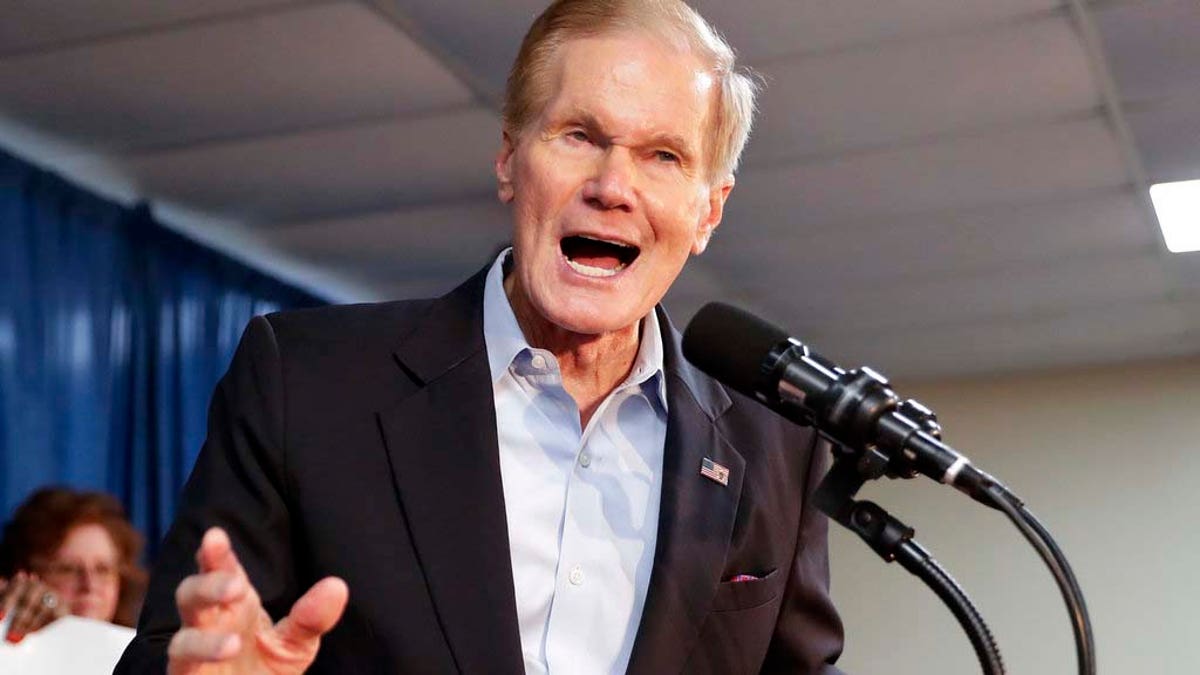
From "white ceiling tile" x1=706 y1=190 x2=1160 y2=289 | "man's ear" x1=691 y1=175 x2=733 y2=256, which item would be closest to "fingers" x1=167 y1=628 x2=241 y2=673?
Answer: "man's ear" x1=691 y1=175 x2=733 y2=256

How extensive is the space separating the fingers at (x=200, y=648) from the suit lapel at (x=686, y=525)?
1.51 feet

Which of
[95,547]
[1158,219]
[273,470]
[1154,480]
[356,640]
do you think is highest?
[1158,219]

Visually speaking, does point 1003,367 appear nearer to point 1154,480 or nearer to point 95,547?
point 1154,480

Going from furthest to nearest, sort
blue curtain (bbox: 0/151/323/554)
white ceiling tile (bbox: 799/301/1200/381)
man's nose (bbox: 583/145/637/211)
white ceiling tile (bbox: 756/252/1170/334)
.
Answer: white ceiling tile (bbox: 799/301/1200/381) < white ceiling tile (bbox: 756/252/1170/334) < blue curtain (bbox: 0/151/323/554) < man's nose (bbox: 583/145/637/211)

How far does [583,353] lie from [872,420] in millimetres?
503

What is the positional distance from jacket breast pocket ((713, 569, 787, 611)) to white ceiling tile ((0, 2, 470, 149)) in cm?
228

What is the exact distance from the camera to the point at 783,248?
5234mm

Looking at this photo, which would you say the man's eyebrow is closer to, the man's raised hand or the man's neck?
the man's neck

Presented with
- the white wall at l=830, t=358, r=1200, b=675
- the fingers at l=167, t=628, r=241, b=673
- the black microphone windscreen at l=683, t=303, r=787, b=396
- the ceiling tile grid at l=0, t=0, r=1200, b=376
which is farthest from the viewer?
the white wall at l=830, t=358, r=1200, b=675

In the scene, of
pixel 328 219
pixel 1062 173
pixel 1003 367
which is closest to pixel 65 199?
pixel 328 219

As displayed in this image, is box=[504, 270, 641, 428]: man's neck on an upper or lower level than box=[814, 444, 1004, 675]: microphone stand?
upper

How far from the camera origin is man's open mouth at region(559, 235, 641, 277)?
1.48 meters

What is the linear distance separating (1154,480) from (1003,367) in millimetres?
811

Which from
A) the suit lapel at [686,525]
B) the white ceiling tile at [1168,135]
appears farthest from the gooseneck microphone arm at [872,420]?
the white ceiling tile at [1168,135]
